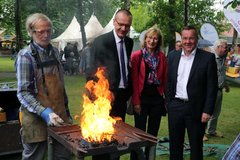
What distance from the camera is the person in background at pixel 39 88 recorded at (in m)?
3.18

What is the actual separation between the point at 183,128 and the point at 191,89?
0.60 metres

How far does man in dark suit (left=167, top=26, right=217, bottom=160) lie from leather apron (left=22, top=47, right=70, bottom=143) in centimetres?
171

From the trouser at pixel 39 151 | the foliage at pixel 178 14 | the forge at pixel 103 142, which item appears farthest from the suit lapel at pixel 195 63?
the foliage at pixel 178 14

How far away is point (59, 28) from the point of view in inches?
240

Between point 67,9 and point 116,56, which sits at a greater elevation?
point 67,9

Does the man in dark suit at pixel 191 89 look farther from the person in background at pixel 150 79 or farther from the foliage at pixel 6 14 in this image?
the foliage at pixel 6 14

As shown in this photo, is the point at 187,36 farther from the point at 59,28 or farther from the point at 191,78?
the point at 59,28

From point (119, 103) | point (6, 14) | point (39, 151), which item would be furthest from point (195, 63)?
point (6, 14)

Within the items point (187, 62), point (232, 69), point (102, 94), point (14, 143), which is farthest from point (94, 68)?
point (232, 69)

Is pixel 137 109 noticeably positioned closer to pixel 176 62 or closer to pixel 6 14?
pixel 176 62

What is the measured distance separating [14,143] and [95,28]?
7.36 feet

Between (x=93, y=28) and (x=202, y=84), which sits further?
(x=93, y=28)

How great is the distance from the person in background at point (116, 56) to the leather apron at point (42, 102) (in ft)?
2.47

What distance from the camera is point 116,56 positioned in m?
4.22
